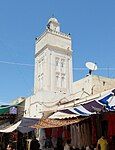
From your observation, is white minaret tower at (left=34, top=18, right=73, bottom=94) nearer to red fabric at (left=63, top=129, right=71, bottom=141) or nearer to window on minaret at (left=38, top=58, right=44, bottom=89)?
window on minaret at (left=38, top=58, right=44, bottom=89)

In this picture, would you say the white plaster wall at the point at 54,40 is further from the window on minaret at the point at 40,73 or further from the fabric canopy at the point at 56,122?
the fabric canopy at the point at 56,122

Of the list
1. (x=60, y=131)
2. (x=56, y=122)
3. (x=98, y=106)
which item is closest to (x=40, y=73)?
(x=60, y=131)

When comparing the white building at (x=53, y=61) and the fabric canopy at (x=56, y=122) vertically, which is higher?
the white building at (x=53, y=61)

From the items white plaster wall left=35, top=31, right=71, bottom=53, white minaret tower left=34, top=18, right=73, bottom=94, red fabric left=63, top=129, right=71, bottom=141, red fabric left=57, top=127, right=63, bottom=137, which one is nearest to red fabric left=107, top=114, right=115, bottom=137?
red fabric left=63, top=129, right=71, bottom=141

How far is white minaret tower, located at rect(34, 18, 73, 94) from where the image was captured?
37531mm

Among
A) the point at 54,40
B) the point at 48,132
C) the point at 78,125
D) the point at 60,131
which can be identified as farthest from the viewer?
the point at 54,40

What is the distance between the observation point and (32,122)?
14469mm

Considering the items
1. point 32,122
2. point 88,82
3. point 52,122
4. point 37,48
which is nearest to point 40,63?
point 37,48

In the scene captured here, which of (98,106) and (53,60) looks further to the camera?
(53,60)

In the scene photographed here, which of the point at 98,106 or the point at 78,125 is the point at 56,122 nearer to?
the point at 78,125

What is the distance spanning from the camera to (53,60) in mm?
38062

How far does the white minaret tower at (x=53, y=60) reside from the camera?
37.5 meters

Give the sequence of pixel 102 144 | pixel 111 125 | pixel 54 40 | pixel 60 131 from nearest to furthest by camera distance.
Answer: pixel 111 125 < pixel 102 144 < pixel 60 131 < pixel 54 40

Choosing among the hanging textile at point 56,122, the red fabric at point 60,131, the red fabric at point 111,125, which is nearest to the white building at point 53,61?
the red fabric at point 60,131
